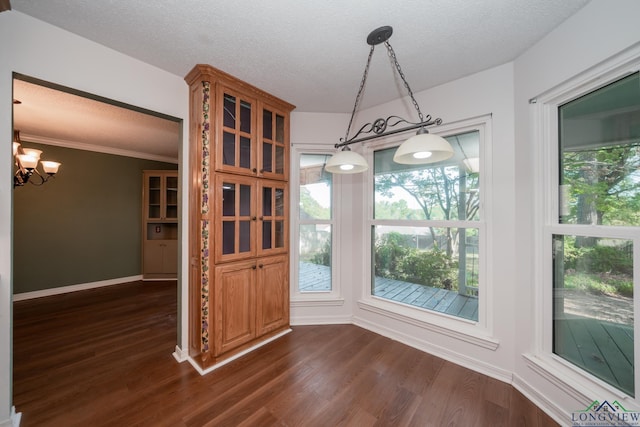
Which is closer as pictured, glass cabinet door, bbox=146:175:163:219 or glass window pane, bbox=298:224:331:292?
glass window pane, bbox=298:224:331:292

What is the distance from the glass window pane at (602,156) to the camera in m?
1.31

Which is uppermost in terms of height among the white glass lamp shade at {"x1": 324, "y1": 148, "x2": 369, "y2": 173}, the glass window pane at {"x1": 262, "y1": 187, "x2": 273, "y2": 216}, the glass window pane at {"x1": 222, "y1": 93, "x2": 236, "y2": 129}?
the glass window pane at {"x1": 222, "y1": 93, "x2": 236, "y2": 129}

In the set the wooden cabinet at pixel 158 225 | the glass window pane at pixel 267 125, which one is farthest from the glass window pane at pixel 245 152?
the wooden cabinet at pixel 158 225

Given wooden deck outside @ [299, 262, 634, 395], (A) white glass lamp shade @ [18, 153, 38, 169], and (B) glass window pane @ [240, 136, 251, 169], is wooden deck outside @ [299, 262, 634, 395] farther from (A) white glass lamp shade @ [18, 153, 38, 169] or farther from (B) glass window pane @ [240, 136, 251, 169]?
(A) white glass lamp shade @ [18, 153, 38, 169]

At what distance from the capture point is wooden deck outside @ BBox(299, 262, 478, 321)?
223 centimetres

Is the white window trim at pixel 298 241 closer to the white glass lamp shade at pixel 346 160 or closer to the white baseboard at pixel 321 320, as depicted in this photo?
the white baseboard at pixel 321 320

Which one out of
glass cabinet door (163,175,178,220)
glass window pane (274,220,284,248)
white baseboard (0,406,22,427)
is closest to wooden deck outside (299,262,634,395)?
glass window pane (274,220,284,248)

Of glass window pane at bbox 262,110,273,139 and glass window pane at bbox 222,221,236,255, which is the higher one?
glass window pane at bbox 262,110,273,139

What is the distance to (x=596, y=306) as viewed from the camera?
1463 millimetres

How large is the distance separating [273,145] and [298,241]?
115 cm

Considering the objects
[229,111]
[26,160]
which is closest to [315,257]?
[229,111]

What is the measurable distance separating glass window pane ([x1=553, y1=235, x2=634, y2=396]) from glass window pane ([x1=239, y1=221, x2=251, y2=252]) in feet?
7.92

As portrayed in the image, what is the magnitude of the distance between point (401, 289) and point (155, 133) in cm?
419

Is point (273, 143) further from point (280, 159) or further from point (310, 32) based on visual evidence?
point (310, 32)
